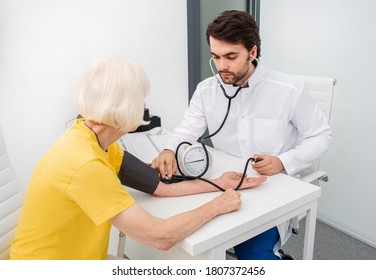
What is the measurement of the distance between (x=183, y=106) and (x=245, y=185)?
1238 millimetres

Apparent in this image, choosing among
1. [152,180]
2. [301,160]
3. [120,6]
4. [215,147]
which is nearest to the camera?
[152,180]

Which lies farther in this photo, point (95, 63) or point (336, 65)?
point (336, 65)

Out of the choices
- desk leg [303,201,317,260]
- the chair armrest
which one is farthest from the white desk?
the chair armrest

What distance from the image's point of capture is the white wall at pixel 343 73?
1823mm

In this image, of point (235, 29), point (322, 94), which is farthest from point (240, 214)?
point (322, 94)

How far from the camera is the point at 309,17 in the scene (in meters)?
2.04

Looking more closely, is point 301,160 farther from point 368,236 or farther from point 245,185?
point 368,236

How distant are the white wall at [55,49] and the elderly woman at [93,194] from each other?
882mm

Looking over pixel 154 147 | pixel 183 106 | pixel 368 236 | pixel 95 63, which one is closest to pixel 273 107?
pixel 154 147

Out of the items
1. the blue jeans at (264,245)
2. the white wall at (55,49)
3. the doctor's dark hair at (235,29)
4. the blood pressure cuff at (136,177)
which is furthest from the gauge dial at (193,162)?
the white wall at (55,49)

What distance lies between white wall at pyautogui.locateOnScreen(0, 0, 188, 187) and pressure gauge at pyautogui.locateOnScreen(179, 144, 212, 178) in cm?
82

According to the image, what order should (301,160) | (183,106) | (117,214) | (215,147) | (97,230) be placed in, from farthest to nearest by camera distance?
1. (183,106)
2. (215,147)
3. (301,160)
4. (97,230)
5. (117,214)

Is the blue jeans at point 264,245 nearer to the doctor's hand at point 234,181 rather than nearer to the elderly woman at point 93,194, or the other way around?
the doctor's hand at point 234,181

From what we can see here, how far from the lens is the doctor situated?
125 cm
